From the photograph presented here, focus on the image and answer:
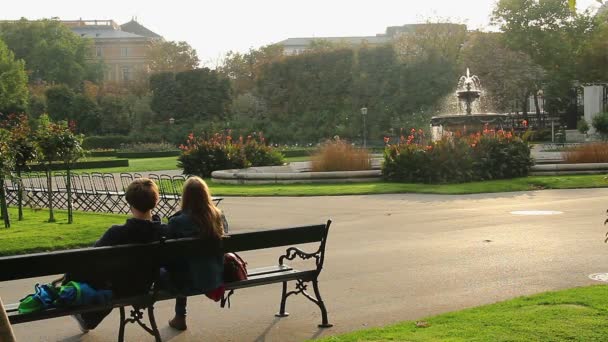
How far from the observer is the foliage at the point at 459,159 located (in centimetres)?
2384

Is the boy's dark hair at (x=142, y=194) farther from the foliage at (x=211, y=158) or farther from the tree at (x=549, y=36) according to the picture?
the tree at (x=549, y=36)

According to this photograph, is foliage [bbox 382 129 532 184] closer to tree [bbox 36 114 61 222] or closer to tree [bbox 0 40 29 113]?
tree [bbox 36 114 61 222]

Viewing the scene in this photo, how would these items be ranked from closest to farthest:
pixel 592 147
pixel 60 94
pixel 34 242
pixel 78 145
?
pixel 34 242, pixel 78 145, pixel 592 147, pixel 60 94

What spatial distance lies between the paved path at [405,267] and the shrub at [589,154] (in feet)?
32.4

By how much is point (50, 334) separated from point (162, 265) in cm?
135

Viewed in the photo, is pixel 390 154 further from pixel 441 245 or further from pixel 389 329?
pixel 389 329

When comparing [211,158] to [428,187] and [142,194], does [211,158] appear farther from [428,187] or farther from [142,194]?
[142,194]

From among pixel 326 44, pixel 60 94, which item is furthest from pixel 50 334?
pixel 326 44

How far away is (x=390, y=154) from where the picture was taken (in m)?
24.9

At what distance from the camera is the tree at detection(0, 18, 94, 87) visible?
331 ft

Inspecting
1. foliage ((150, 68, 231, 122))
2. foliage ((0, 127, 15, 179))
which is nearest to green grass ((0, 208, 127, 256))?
foliage ((0, 127, 15, 179))

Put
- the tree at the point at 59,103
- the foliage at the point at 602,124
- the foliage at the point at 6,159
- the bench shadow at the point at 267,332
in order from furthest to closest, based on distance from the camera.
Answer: the tree at the point at 59,103
the foliage at the point at 602,124
the foliage at the point at 6,159
the bench shadow at the point at 267,332

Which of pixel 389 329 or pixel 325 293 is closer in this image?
pixel 389 329

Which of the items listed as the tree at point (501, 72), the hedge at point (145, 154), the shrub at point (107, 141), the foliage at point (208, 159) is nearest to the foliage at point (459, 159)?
the foliage at point (208, 159)
